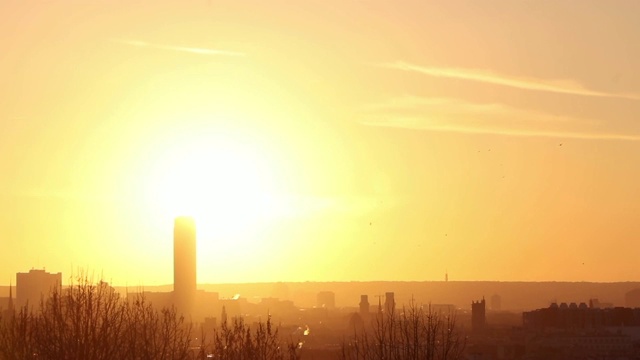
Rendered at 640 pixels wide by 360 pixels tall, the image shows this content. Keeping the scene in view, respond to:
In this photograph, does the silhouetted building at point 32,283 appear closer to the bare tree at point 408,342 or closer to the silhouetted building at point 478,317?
the silhouetted building at point 478,317

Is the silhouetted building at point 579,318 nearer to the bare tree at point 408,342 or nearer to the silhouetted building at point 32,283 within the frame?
the silhouetted building at point 32,283

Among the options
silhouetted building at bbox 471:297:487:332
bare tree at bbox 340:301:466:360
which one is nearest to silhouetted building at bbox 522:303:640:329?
silhouetted building at bbox 471:297:487:332

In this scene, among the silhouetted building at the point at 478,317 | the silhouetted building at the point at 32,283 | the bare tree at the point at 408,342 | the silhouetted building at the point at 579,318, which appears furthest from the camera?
the silhouetted building at the point at 478,317

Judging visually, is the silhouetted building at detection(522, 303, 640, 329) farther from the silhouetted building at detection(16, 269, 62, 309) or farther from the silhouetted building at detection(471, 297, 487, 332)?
the silhouetted building at detection(16, 269, 62, 309)

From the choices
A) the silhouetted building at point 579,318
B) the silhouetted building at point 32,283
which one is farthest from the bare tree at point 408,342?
the silhouetted building at point 32,283

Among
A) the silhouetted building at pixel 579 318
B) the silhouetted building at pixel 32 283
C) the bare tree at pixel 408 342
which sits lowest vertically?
the silhouetted building at pixel 579 318

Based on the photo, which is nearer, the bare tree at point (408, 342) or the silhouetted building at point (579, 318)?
the bare tree at point (408, 342)

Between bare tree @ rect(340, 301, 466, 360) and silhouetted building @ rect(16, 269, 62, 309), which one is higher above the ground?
silhouetted building @ rect(16, 269, 62, 309)

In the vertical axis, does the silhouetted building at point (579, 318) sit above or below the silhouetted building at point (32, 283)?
below

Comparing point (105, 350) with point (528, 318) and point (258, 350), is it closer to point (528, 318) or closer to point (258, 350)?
point (258, 350)

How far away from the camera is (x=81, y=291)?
45.0 m

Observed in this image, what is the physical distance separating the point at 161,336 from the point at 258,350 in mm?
7578

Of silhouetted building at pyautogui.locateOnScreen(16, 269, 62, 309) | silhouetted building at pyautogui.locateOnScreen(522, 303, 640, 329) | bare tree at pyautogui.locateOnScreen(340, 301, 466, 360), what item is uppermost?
silhouetted building at pyautogui.locateOnScreen(16, 269, 62, 309)

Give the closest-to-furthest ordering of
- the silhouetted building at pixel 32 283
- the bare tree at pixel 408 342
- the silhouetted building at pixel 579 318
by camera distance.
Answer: the bare tree at pixel 408 342, the silhouetted building at pixel 579 318, the silhouetted building at pixel 32 283
